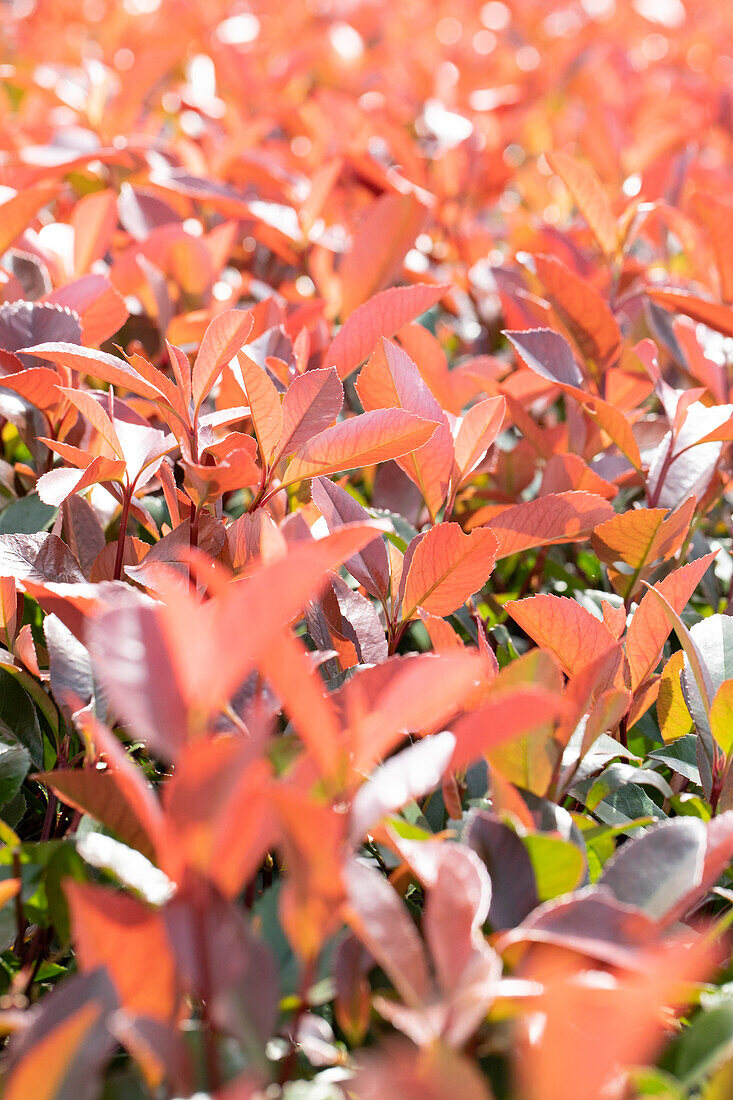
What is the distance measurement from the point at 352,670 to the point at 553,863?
23 cm

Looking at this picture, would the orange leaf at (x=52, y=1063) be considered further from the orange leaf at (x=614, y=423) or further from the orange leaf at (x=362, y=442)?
the orange leaf at (x=614, y=423)

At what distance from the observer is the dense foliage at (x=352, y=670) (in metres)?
0.51

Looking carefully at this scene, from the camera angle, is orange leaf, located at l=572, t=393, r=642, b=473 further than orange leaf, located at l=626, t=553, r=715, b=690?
Yes

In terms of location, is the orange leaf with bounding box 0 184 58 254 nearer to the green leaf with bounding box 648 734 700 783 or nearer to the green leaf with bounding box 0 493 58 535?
the green leaf with bounding box 0 493 58 535

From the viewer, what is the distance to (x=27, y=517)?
3.16 ft

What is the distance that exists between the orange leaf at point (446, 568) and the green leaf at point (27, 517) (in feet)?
1.21

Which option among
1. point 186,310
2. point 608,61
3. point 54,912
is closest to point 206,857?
point 54,912

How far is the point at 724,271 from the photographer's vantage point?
56.4 inches

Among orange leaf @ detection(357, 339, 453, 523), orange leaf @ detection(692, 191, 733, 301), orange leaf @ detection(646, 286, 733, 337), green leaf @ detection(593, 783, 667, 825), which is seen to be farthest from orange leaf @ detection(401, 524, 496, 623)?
orange leaf @ detection(692, 191, 733, 301)

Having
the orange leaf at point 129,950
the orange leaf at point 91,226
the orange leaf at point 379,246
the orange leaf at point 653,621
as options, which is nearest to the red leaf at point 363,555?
the orange leaf at point 653,621

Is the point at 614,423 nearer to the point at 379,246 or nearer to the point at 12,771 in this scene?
the point at 379,246

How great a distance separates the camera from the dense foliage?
1.67 feet

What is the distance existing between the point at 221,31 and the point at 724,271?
2.11 metres

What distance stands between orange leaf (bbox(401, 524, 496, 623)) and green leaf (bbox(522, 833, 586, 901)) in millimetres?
250
